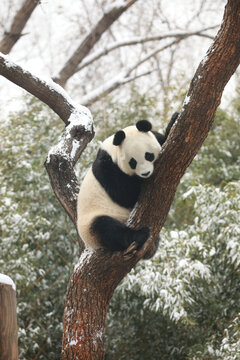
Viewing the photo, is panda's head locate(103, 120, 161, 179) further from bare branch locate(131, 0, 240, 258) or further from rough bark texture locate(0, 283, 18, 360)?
rough bark texture locate(0, 283, 18, 360)

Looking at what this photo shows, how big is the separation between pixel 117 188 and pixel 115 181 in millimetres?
47

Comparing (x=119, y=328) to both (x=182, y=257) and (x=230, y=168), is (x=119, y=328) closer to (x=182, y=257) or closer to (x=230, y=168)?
(x=182, y=257)

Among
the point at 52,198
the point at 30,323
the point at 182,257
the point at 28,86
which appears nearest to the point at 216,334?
the point at 182,257

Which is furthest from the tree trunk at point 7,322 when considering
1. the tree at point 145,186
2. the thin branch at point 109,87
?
the thin branch at point 109,87

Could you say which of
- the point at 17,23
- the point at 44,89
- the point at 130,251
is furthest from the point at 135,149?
the point at 17,23

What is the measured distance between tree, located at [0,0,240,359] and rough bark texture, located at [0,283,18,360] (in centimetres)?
69

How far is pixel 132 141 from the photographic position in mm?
2828

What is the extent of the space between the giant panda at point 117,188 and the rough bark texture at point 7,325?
76 cm

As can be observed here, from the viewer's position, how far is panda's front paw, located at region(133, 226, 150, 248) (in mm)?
2660

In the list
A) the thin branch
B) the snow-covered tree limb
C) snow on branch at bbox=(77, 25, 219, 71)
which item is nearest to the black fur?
the snow-covered tree limb

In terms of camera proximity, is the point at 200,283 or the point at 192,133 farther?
the point at 200,283

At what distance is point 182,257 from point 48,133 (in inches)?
92.5

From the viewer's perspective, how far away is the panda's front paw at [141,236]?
266 centimetres

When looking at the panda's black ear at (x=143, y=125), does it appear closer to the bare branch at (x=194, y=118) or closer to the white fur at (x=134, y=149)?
the white fur at (x=134, y=149)
